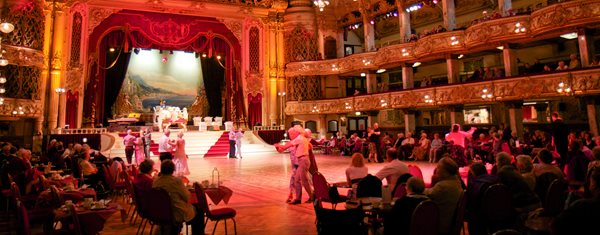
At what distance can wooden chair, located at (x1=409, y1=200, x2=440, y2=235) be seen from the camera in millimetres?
3025

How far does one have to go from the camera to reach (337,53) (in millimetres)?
26141

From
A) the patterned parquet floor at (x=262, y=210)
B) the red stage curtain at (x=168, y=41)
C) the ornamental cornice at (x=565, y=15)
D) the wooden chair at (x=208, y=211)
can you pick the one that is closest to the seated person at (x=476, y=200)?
the patterned parquet floor at (x=262, y=210)

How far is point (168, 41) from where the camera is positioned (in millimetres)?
22047

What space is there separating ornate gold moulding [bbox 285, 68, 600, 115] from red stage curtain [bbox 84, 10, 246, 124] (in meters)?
3.96

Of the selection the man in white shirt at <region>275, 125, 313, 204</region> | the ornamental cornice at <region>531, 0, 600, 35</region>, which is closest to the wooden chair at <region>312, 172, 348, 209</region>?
the man in white shirt at <region>275, 125, 313, 204</region>

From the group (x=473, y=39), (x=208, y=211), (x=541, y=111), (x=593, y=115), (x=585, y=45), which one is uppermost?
(x=473, y=39)

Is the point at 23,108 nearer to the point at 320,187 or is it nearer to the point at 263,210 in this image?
the point at 263,210

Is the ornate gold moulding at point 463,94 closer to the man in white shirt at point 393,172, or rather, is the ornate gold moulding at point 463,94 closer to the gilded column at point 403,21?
the gilded column at point 403,21

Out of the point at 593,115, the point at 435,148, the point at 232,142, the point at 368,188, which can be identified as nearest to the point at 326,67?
the point at 232,142

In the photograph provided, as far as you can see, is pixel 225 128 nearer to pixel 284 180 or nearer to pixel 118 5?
pixel 118 5

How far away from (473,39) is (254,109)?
13.5 metres

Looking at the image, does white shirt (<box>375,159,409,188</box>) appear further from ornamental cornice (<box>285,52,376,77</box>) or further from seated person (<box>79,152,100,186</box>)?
ornamental cornice (<box>285,52,376,77</box>)

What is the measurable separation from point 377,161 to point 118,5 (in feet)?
54.6

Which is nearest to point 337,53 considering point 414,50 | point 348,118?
point 348,118
